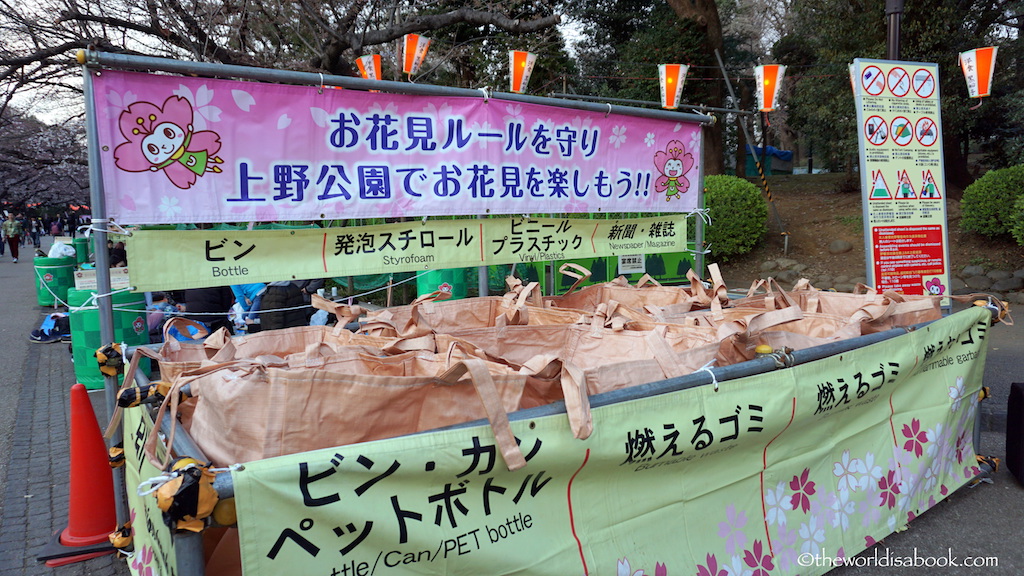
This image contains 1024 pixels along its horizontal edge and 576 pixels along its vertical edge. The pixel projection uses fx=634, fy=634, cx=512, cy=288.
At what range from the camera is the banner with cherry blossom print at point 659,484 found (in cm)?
160

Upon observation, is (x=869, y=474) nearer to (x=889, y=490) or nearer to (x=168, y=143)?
(x=889, y=490)

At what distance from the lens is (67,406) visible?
627 centimetres

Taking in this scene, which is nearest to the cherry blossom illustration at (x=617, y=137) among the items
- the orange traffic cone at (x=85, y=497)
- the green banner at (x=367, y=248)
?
the green banner at (x=367, y=248)

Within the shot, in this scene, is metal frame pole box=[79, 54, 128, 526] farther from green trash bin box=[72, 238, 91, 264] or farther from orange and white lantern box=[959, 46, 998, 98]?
green trash bin box=[72, 238, 91, 264]

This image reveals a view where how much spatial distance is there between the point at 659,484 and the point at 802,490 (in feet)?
3.00

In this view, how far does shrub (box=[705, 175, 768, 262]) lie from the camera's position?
13094 mm

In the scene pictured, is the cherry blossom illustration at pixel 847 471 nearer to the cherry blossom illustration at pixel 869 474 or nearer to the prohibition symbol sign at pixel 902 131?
the cherry blossom illustration at pixel 869 474

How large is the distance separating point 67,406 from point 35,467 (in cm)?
184

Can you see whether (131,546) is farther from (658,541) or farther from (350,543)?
(658,541)

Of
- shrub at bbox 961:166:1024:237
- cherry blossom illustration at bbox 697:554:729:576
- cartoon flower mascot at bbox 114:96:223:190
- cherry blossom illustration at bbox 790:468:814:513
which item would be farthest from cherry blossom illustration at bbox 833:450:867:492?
shrub at bbox 961:166:1024:237

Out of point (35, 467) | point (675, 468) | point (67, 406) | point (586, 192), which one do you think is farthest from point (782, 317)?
point (67, 406)

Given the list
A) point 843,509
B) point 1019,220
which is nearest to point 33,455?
point 843,509

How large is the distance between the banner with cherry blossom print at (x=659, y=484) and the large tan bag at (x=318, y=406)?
219 mm

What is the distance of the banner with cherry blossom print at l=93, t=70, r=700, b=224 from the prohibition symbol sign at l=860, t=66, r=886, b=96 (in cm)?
199
